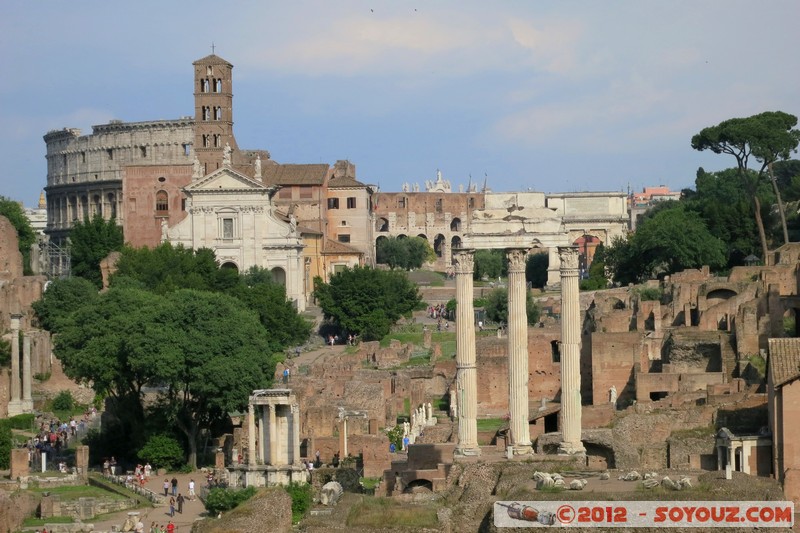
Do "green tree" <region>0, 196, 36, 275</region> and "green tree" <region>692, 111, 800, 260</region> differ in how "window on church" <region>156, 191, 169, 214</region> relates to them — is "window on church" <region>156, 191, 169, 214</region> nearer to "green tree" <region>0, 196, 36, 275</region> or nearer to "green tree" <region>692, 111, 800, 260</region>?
"green tree" <region>0, 196, 36, 275</region>

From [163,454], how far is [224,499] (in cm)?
1153

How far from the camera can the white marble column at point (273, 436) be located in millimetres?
51000

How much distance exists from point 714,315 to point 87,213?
3109 inches

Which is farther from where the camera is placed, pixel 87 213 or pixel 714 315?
pixel 87 213

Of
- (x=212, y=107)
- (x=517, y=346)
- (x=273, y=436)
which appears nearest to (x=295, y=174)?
(x=212, y=107)

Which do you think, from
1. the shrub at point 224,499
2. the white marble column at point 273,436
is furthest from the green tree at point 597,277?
the shrub at point 224,499

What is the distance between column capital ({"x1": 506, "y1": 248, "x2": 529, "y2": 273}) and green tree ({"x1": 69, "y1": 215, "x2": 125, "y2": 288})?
51.9m

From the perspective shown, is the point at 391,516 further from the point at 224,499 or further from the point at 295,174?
the point at 295,174

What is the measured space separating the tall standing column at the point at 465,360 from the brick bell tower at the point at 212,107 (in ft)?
218

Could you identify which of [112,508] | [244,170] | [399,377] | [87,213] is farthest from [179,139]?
[112,508]

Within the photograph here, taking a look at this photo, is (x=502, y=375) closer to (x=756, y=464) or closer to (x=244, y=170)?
(x=756, y=464)

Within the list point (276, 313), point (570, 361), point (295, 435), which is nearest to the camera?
point (570, 361)

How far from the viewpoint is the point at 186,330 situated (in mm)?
60531

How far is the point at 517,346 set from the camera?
140ft
